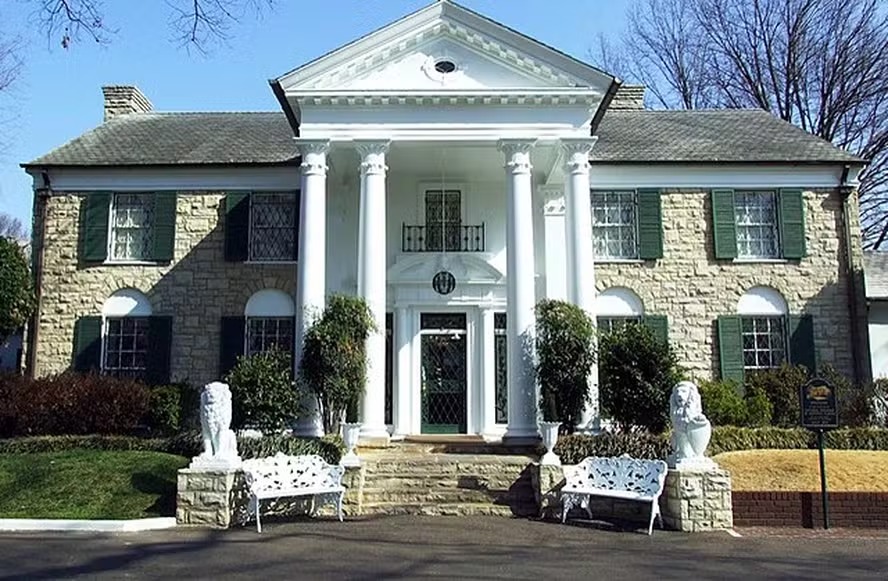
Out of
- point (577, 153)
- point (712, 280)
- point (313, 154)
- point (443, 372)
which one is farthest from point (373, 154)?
point (712, 280)

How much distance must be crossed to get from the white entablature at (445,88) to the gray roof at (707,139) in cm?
338

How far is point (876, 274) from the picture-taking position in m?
19.3

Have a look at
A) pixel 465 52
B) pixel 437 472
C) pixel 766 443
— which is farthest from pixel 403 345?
pixel 766 443

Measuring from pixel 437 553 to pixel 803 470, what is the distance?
20.7 ft

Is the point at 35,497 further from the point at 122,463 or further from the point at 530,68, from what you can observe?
the point at 530,68

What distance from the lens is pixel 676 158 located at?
1805 centimetres

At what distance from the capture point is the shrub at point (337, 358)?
43.9 ft

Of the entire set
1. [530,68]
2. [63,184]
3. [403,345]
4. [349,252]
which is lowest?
→ [403,345]

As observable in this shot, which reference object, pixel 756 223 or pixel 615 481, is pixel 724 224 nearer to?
pixel 756 223

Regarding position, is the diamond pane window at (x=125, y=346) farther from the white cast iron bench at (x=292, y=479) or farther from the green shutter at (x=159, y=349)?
the white cast iron bench at (x=292, y=479)

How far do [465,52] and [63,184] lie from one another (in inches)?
389

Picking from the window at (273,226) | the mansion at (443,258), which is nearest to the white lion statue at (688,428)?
the mansion at (443,258)

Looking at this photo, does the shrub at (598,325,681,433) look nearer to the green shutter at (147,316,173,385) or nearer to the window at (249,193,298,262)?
the window at (249,193,298,262)

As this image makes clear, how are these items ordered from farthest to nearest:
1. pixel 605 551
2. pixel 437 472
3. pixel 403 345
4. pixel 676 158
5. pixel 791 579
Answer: pixel 676 158 → pixel 403 345 → pixel 437 472 → pixel 605 551 → pixel 791 579
